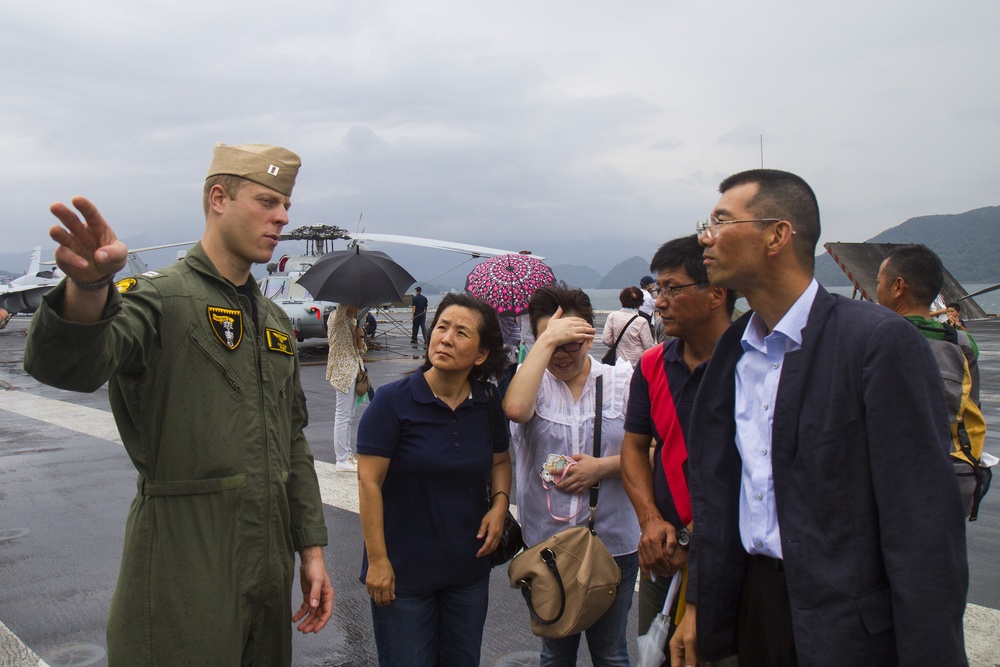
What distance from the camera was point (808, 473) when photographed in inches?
80.3

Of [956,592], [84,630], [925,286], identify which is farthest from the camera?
[84,630]

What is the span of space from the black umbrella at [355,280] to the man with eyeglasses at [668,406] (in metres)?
5.67

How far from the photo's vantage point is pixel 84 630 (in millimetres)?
4391

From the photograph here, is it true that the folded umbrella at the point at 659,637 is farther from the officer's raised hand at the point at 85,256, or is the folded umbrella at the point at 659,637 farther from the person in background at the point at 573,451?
the officer's raised hand at the point at 85,256

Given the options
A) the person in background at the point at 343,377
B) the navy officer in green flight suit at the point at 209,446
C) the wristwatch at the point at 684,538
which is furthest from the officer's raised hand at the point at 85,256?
the person in background at the point at 343,377

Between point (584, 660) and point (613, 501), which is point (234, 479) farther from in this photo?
point (584, 660)

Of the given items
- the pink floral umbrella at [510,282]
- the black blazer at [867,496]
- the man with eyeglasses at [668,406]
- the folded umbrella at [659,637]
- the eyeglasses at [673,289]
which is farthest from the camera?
the pink floral umbrella at [510,282]

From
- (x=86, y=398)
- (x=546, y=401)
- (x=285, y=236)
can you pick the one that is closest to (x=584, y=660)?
(x=546, y=401)

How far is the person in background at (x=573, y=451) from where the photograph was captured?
311 cm

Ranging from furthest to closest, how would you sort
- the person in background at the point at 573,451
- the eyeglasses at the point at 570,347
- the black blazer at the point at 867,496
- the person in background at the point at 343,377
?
the person in background at the point at 343,377 → the eyeglasses at the point at 570,347 → the person in background at the point at 573,451 → the black blazer at the point at 867,496

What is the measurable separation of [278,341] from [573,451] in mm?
1308

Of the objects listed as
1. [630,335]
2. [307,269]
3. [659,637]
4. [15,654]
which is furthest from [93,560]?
[307,269]

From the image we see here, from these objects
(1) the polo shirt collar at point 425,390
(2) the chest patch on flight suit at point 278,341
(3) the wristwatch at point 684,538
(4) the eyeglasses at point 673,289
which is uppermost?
(4) the eyeglasses at point 673,289

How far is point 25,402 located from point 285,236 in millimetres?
14040
